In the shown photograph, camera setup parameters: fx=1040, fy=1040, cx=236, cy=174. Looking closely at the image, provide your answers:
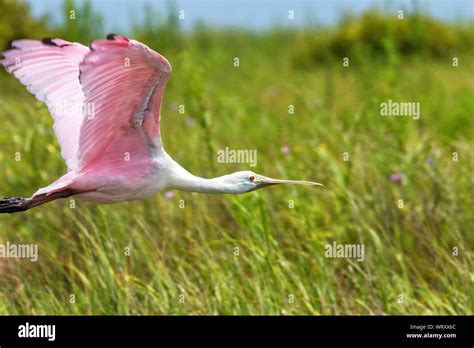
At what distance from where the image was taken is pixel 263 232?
16.4 ft

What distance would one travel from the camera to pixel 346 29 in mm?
14414

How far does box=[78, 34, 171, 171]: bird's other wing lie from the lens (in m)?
3.43

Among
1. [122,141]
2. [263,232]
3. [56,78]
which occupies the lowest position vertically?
[263,232]

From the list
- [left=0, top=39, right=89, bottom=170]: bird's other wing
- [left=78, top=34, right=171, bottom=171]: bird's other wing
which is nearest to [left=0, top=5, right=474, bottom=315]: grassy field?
[left=0, top=39, right=89, bottom=170]: bird's other wing

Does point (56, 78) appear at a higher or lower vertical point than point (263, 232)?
higher

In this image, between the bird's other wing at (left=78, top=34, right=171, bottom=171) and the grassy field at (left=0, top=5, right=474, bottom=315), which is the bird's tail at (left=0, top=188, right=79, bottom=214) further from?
the grassy field at (left=0, top=5, right=474, bottom=315)

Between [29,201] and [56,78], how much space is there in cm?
84

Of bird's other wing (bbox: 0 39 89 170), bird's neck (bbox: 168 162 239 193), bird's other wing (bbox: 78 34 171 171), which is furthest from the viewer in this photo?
bird's other wing (bbox: 0 39 89 170)

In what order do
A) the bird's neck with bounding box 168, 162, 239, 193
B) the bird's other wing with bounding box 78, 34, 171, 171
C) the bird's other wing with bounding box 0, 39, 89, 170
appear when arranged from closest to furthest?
the bird's other wing with bounding box 78, 34, 171, 171 < the bird's neck with bounding box 168, 162, 239, 193 < the bird's other wing with bounding box 0, 39, 89, 170

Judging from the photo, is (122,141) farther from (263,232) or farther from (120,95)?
(263,232)

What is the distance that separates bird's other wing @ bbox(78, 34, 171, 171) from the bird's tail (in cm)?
13

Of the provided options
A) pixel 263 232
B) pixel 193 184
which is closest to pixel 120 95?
pixel 193 184
